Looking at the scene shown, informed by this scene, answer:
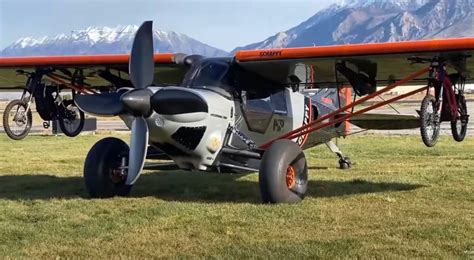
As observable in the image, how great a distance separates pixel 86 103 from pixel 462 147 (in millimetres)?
12462

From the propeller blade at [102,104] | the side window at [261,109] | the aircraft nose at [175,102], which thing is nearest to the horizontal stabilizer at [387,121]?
the side window at [261,109]

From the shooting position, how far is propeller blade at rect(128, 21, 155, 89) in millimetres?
7816

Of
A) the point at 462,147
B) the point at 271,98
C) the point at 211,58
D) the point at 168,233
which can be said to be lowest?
the point at 462,147

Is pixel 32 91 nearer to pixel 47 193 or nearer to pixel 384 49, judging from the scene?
pixel 47 193

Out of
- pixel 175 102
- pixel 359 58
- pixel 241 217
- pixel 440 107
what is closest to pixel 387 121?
pixel 359 58

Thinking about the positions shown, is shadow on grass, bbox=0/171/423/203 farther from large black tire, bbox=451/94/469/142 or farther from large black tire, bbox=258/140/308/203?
large black tire, bbox=451/94/469/142

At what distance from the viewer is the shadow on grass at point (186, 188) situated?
356 inches

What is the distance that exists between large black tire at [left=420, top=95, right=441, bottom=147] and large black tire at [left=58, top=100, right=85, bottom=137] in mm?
6009

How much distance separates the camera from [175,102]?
7.38 meters

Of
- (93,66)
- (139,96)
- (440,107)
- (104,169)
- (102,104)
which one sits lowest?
(104,169)

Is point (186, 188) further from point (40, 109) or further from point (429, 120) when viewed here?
point (429, 120)

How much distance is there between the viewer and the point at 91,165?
347 inches

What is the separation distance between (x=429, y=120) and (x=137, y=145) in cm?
391

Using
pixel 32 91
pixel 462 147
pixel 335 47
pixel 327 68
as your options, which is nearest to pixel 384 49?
pixel 335 47
